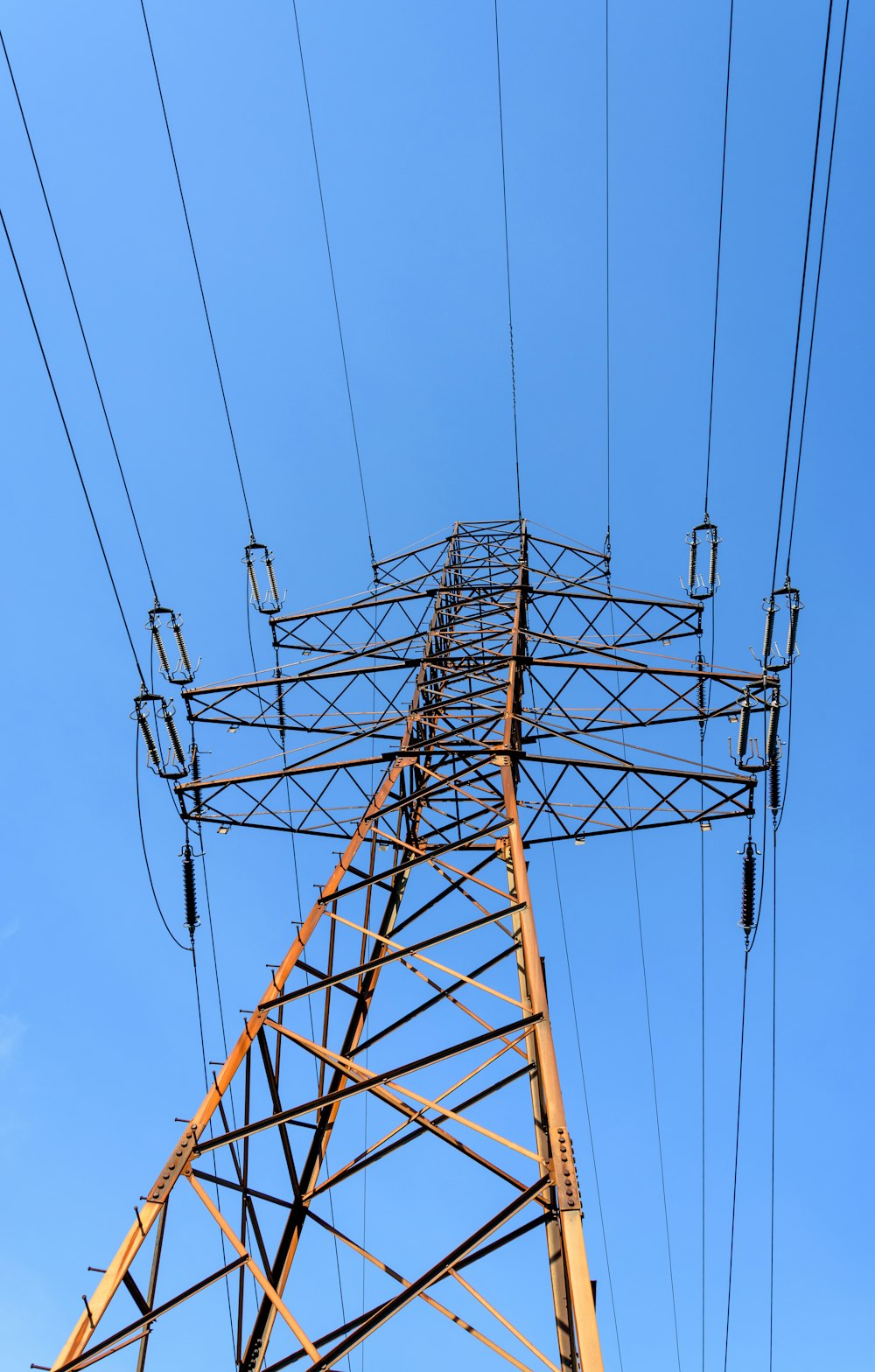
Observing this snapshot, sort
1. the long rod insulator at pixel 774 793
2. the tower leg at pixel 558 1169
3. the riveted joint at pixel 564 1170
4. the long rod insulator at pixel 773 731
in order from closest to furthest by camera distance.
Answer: the tower leg at pixel 558 1169 < the riveted joint at pixel 564 1170 < the long rod insulator at pixel 773 731 < the long rod insulator at pixel 774 793

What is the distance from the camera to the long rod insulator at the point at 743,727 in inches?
488

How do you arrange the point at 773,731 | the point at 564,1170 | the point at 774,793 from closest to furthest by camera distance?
the point at 564,1170 → the point at 773,731 → the point at 774,793

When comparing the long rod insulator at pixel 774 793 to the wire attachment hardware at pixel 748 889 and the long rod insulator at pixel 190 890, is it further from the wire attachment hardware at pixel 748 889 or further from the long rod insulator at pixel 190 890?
the long rod insulator at pixel 190 890

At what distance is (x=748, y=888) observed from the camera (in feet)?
49.7

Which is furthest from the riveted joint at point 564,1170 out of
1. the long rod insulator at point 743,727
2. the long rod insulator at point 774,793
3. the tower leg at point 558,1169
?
the long rod insulator at point 774,793

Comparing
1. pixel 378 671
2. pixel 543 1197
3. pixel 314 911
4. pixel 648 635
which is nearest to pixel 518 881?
pixel 314 911

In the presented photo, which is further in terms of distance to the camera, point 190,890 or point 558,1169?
point 190,890

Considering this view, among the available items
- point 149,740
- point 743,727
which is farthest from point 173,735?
point 743,727

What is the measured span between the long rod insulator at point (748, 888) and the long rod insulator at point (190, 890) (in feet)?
26.5

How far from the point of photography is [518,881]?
807 cm

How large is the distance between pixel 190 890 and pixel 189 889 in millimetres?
19

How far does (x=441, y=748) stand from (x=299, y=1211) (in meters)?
5.02

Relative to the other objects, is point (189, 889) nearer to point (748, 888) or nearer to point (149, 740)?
point (149, 740)

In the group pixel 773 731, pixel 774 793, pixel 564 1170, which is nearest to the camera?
pixel 564 1170
